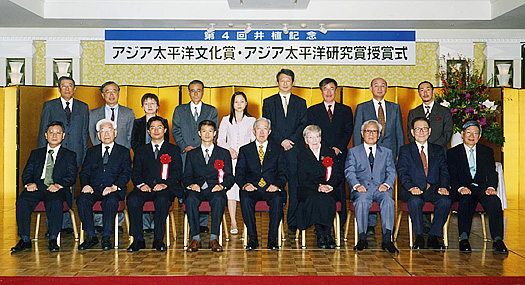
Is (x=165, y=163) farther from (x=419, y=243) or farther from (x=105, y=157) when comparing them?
(x=419, y=243)

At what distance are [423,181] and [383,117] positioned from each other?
3.16ft

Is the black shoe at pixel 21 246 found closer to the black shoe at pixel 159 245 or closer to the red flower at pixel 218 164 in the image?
the black shoe at pixel 159 245

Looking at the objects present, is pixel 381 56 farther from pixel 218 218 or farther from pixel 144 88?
pixel 218 218

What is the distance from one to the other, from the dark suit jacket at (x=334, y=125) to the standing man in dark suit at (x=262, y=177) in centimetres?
63

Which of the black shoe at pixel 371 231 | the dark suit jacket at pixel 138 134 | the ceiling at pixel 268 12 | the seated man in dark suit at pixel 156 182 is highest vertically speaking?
the ceiling at pixel 268 12

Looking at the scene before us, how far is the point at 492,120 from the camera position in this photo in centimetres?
708

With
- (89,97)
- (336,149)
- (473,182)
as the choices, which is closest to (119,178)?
(336,149)

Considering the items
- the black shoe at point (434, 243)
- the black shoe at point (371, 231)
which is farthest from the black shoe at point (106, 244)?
the black shoe at point (434, 243)

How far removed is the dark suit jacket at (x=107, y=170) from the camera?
4965 millimetres

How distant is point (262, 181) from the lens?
4.96 m

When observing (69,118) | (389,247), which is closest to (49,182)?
(69,118)

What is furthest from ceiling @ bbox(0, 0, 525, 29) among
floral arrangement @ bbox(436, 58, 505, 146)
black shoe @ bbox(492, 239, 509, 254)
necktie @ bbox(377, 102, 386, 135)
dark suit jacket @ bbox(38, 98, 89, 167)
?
black shoe @ bbox(492, 239, 509, 254)

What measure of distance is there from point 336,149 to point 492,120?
2959 millimetres

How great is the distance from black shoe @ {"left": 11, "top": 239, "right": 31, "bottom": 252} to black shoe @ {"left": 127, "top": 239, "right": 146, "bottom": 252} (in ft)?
3.01
